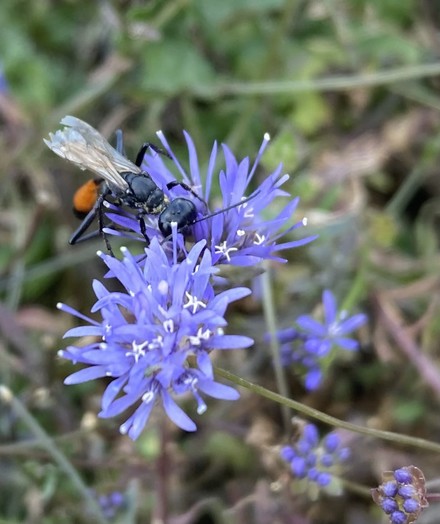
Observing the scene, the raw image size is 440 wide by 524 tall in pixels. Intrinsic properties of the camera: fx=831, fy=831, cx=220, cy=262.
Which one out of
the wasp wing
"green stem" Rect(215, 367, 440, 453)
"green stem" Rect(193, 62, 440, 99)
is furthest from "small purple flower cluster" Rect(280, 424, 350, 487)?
"green stem" Rect(193, 62, 440, 99)

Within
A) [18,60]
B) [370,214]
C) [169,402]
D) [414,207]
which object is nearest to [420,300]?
[370,214]

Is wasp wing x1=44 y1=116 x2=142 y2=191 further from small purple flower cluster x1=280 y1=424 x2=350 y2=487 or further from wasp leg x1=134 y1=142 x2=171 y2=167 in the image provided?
small purple flower cluster x1=280 y1=424 x2=350 y2=487

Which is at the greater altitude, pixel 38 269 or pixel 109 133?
pixel 109 133

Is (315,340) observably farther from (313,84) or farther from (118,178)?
(313,84)

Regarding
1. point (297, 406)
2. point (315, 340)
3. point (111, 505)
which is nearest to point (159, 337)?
point (297, 406)

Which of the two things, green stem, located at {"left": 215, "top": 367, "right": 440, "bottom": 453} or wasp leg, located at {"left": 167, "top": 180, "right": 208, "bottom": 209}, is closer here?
green stem, located at {"left": 215, "top": 367, "right": 440, "bottom": 453}

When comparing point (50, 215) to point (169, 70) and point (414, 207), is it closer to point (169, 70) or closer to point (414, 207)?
point (169, 70)

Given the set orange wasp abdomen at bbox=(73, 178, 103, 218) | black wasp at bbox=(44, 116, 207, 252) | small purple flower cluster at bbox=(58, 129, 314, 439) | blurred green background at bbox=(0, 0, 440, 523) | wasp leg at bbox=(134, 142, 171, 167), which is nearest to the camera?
small purple flower cluster at bbox=(58, 129, 314, 439)
